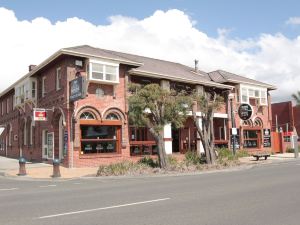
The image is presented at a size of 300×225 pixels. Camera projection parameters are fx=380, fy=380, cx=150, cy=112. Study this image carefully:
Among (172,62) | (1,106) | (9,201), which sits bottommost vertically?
(9,201)

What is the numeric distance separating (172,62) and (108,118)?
43.4 ft

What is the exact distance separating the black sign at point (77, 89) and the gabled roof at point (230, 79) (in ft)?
51.2

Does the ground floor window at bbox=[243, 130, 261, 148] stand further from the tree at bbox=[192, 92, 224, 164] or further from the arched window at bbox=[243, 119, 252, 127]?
the tree at bbox=[192, 92, 224, 164]

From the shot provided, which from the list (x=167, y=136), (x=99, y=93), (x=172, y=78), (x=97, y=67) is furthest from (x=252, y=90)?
(x=97, y=67)

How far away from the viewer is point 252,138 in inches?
1384

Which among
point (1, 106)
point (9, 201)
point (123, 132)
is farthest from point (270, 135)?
point (9, 201)

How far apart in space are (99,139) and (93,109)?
6.31 ft

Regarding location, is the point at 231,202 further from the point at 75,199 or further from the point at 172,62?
the point at 172,62

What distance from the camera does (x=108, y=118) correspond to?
24.7m

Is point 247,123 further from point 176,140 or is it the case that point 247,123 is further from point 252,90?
point 176,140

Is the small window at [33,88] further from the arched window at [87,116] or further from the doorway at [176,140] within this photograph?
the doorway at [176,140]

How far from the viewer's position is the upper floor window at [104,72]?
2336 cm

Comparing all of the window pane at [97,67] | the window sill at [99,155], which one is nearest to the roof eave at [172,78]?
the window pane at [97,67]

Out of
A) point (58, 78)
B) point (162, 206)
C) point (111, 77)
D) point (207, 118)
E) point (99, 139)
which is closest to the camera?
point (162, 206)
